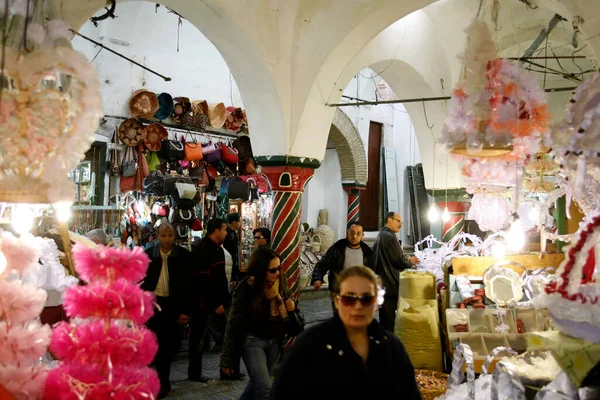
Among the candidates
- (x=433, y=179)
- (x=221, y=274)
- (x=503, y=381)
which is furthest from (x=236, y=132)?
(x=503, y=381)

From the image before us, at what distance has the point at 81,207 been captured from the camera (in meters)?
8.59

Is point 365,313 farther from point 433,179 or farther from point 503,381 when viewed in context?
point 433,179

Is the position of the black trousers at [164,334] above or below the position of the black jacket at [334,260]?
below

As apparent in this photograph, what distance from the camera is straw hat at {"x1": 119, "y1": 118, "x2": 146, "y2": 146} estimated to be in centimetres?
947

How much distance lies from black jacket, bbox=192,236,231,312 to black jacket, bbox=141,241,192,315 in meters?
0.32

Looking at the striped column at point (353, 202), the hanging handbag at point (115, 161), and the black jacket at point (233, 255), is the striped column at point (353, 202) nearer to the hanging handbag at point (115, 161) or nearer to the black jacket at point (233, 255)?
the hanging handbag at point (115, 161)

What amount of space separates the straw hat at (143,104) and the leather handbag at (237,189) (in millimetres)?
1817

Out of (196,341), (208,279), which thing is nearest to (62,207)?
(208,279)

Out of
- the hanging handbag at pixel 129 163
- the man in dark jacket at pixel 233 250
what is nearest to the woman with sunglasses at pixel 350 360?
the man in dark jacket at pixel 233 250

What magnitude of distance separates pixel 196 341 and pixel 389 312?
2157 mm

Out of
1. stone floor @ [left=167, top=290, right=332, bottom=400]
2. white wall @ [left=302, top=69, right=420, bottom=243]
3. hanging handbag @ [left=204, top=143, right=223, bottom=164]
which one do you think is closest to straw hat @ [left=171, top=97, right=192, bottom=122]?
hanging handbag @ [left=204, top=143, right=223, bottom=164]

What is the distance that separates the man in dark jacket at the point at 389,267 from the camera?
6.52m

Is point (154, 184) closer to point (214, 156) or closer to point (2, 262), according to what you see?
point (214, 156)

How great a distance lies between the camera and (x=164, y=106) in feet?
33.6
